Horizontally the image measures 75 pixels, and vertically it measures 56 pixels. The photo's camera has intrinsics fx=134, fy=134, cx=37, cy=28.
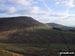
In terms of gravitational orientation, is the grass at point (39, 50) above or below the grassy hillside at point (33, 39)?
below

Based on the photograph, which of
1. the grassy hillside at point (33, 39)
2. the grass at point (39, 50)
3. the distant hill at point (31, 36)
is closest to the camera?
the grass at point (39, 50)

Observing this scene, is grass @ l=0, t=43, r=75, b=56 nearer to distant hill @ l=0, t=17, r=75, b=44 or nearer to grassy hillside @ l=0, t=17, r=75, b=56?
grassy hillside @ l=0, t=17, r=75, b=56

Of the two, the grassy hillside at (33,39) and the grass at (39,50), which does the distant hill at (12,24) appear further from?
the grass at (39,50)

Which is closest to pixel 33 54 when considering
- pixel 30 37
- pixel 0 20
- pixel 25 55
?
pixel 25 55

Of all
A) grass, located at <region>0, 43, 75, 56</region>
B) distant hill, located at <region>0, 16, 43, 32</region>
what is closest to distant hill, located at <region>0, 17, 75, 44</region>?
distant hill, located at <region>0, 16, 43, 32</region>

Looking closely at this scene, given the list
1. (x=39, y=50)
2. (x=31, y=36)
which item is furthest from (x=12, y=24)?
(x=39, y=50)

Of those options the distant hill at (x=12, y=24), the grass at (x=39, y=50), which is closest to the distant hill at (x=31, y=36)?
the distant hill at (x=12, y=24)

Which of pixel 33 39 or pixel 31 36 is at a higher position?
pixel 31 36

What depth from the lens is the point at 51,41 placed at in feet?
234

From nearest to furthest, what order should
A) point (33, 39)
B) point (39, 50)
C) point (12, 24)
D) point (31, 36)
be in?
1. point (39, 50)
2. point (33, 39)
3. point (31, 36)
4. point (12, 24)

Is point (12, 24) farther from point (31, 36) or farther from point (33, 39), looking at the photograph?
point (33, 39)

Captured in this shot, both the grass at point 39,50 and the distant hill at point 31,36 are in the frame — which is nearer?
the grass at point 39,50

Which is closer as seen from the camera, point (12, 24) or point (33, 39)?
point (33, 39)

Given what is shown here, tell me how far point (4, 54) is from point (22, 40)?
40751 millimetres
